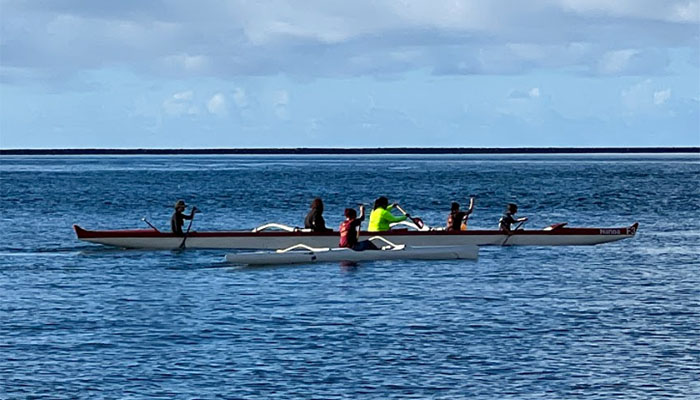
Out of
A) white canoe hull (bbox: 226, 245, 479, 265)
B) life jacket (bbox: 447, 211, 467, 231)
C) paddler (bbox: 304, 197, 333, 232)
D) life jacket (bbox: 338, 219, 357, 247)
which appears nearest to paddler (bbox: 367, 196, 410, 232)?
paddler (bbox: 304, 197, 333, 232)

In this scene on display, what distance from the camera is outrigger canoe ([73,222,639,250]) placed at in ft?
128

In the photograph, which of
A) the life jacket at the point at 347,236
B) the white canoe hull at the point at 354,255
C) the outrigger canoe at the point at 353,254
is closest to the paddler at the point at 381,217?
the outrigger canoe at the point at 353,254

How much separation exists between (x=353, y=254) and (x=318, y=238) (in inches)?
133

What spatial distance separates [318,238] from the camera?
127ft

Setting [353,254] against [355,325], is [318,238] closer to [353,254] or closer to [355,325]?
[353,254]

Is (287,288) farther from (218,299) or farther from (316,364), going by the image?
(316,364)

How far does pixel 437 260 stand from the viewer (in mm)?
37094

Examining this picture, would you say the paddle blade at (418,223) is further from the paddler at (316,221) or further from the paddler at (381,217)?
the paddler at (316,221)

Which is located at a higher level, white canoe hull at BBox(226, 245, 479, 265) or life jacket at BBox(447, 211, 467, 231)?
life jacket at BBox(447, 211, 467, 231)

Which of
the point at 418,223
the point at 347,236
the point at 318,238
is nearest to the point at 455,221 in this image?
the point at 418,223

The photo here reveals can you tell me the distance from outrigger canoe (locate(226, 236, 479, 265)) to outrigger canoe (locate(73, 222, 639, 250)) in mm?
1209

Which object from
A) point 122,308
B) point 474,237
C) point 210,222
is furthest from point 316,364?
point 210,222

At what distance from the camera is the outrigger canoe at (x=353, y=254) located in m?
34.9

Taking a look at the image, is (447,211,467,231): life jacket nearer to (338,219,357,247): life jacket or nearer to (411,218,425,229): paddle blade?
(411,218,425,229): paddle blade
